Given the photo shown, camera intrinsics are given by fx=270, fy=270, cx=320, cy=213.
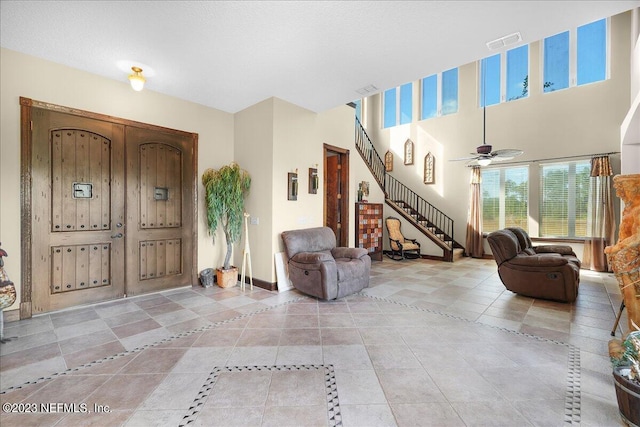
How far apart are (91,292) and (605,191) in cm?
969

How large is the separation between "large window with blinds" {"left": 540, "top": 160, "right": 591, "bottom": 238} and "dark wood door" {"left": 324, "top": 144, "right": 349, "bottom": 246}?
515cm

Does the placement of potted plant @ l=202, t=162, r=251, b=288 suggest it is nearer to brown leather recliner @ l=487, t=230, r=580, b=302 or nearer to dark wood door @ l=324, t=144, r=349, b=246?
dark wood door @ l=324, t=144, r=349, b=246

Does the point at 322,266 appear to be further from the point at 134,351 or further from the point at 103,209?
the point at 103,209

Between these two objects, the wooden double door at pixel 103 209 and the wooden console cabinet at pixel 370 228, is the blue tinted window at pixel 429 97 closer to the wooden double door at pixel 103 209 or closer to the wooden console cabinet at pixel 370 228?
the wooden console cabinet at pixel 370 228

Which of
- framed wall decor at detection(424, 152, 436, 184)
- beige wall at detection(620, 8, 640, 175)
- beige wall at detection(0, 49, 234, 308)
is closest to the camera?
beige wall at detection(0, 49, 234, 308)

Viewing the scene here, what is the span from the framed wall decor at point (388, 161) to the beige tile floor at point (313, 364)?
632 centimetres

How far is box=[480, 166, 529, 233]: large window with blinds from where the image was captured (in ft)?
23.6

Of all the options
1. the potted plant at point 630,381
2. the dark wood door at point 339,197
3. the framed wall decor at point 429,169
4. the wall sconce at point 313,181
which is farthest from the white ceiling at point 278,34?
the framed wall decor at point 429,169

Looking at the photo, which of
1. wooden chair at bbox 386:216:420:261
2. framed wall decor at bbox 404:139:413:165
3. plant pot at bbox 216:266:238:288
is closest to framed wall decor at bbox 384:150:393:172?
framed wall decor at bbox 404:139:413:165

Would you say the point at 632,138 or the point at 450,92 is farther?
the point at 450,92

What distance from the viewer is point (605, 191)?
586 cm

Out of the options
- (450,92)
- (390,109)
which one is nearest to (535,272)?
(450,92)

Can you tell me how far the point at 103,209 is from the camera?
149 inches

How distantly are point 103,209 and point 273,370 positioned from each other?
3367 mm
